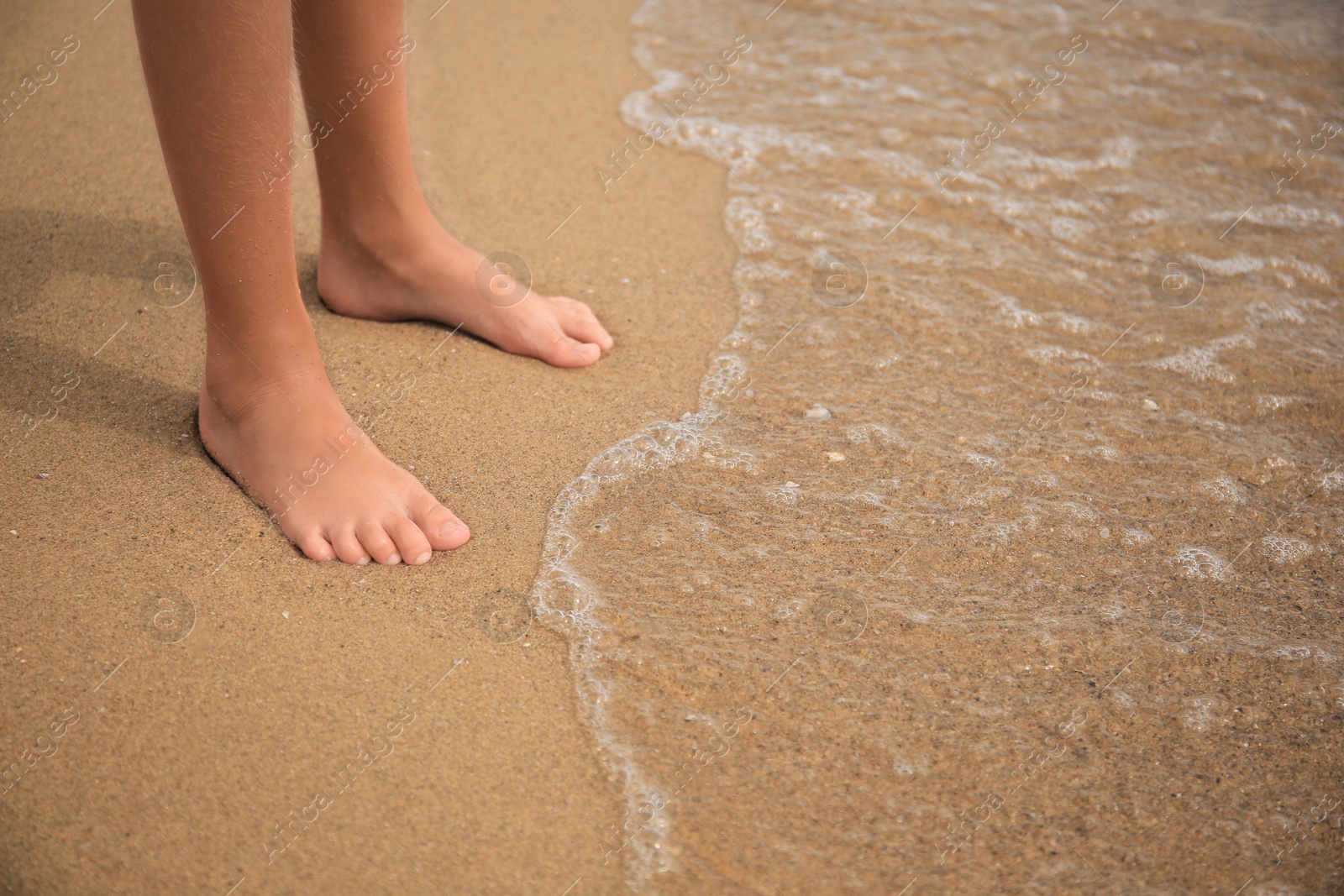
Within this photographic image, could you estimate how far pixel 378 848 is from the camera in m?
1.19

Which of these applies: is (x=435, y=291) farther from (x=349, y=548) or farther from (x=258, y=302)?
(x=349, y=548)

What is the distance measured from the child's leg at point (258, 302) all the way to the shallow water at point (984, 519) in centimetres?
31

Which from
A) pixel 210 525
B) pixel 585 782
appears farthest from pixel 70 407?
pixel 585 782

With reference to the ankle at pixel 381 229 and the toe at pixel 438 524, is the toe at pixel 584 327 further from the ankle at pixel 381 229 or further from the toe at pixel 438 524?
the toe at pixel 438 524

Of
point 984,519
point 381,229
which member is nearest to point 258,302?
→ point 381,229

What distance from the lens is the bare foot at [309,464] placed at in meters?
1.56

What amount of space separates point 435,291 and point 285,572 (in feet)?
2.41

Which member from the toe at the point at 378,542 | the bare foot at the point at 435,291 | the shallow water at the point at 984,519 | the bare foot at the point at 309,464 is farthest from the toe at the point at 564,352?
the toe at the point at 378,542

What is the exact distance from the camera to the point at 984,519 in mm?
1745

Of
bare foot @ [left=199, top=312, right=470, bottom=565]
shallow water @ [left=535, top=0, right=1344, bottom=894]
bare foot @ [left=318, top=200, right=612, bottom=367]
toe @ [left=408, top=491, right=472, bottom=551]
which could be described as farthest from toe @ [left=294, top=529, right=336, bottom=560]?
bare foot @ [left=318, top=200, right=612, bottom=367]

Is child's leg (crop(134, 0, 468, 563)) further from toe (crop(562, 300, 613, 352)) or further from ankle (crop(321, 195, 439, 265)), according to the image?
toe (crop(562, 300, 613, 352))

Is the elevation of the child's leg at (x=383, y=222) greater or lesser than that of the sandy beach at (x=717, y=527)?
greater

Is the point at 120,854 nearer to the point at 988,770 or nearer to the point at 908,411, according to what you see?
the point at 988,770

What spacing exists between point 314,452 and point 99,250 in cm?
98
